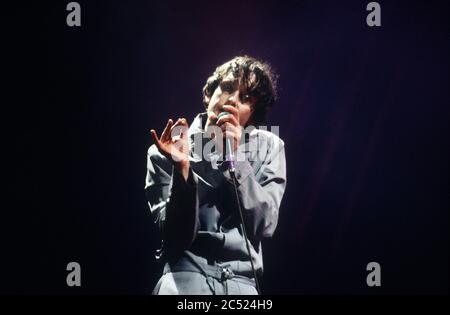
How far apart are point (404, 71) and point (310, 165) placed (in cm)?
59

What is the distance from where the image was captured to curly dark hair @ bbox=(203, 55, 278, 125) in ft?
5.63

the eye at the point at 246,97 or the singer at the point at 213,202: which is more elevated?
the eye at the point at 246,97

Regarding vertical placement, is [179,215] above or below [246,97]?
below

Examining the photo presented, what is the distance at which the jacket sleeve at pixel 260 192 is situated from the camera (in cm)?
135

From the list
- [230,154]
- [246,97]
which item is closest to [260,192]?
[230,154]

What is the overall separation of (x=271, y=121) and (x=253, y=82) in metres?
0.39

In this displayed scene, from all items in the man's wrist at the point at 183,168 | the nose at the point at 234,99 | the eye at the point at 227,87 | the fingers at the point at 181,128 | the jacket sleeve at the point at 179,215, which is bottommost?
the jacket sleeve at the point at 179,215

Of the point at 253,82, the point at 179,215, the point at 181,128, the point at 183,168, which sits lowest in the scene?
the point at 179,215

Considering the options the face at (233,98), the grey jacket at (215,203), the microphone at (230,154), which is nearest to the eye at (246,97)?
the face at (233,98)

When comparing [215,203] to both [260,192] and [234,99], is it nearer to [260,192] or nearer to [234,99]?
[260,192]

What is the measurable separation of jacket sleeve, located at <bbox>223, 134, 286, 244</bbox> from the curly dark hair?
0.24 m

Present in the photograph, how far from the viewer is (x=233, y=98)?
163cm

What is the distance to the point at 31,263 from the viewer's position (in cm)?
203

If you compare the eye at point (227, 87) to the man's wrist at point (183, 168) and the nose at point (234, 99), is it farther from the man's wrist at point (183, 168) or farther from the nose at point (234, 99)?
the man's wrist at point (183, 168)
